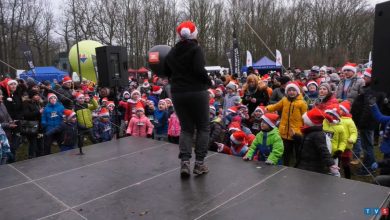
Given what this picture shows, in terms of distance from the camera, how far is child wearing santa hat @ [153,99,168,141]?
24.6ft

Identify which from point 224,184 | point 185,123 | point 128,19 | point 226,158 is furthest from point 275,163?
point 128,19

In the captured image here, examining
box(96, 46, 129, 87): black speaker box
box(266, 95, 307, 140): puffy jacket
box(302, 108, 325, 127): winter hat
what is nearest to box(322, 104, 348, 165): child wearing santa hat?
box(266, 95, 307, 140): puffy jacket

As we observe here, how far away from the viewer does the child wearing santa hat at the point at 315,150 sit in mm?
4148

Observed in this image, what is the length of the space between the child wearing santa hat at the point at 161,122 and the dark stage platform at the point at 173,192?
9.14 ft

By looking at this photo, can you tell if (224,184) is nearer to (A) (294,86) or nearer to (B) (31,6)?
(A) (294,86)

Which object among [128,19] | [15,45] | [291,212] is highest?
[128,19]

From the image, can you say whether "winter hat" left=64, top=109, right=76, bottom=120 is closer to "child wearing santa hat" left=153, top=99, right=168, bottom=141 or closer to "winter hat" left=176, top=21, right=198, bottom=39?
"child wearing santa hat" left=153, top=99, right=168, bottom=141

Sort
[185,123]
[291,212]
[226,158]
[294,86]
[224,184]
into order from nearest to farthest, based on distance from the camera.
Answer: [291,212], [224,184], [185,123], [226,158], [294,86]

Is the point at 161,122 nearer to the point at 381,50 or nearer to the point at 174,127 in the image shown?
the point at 174,127

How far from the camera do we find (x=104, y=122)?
7848 mm

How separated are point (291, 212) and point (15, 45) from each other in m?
47.2

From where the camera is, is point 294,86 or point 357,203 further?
point 294,86

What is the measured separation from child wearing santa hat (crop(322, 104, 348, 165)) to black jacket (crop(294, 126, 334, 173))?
0.88 meters

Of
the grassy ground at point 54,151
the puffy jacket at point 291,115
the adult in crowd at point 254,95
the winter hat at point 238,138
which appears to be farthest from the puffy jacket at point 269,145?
the adult in crowd at point 254,95
